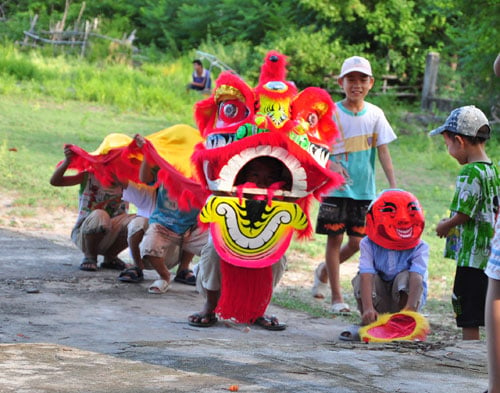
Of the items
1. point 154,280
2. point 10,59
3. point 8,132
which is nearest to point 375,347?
point 154,280

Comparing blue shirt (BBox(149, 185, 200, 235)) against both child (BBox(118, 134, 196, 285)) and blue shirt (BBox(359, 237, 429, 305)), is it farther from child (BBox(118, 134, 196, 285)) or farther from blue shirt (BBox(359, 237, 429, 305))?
blue shirt (BBox(359, 237, 429, 305))

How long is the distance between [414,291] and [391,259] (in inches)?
11.5

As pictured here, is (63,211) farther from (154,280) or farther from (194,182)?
(194,182)

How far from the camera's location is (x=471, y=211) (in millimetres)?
5152

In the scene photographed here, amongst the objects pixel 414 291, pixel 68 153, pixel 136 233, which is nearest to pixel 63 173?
pixel 68 153

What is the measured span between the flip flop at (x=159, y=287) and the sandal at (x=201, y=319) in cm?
98

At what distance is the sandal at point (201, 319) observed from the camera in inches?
223

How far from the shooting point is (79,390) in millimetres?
3367

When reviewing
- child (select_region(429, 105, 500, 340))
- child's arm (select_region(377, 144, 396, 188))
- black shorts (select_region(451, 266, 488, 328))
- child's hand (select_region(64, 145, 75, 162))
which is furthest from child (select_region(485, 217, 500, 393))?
child's hand (select_region(64, 145, 75, 162))

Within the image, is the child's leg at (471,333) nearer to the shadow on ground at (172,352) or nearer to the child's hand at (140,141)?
the shadow on ground at (172,352)

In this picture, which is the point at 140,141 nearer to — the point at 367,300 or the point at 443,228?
the point at 367,300

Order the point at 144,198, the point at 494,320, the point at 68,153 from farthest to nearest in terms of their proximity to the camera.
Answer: the point at 68,153, the point at 144,198, the point at 494,320

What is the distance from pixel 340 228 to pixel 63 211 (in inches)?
174

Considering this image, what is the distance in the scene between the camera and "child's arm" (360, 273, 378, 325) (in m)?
5.51
